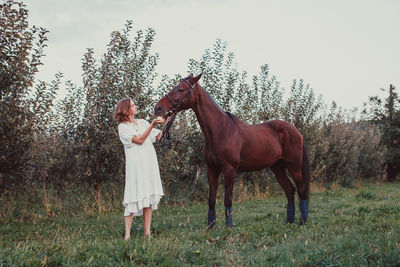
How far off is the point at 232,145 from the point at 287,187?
6.13 feet

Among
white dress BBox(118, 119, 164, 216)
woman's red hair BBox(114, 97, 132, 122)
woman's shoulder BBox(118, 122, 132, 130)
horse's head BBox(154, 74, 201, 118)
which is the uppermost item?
horse's head BBox(154, 74, 201, 118)

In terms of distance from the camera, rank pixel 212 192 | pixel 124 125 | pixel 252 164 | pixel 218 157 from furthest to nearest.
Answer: pixel 252 164, pixel 212 192, pixel 218 157, pixel 124 125

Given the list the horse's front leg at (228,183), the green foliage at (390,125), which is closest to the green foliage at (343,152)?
the green foliage at (390,125)

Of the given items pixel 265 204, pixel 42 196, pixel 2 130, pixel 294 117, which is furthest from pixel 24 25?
pixel 294 117

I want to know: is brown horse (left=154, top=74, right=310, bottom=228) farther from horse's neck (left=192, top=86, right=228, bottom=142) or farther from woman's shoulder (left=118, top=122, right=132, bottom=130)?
woman's shoulder (left=118, top=122, right=132, bottom=130)

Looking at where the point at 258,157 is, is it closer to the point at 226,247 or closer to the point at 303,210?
the point at 303,210

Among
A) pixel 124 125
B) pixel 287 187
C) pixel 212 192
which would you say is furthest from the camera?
pixel 287 187

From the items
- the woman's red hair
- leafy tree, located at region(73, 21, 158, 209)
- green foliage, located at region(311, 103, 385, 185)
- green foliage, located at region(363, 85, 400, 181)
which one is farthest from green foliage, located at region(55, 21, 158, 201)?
green foliage, located at region(363, 85, 400, 181)

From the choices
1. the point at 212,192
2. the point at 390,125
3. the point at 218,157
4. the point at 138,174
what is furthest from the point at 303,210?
the point at 390,125

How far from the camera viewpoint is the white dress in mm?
4820

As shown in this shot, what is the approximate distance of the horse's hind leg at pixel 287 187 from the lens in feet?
21.1

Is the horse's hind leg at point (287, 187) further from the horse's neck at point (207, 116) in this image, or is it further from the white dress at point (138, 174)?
the white dress at point (138, 174)

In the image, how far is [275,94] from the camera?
1310 centimetres

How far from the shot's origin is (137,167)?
485 centimetres
